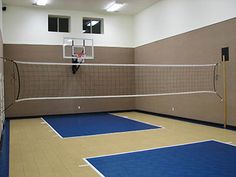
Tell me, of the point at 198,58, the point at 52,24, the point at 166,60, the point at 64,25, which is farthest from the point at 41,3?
the point at 198,58

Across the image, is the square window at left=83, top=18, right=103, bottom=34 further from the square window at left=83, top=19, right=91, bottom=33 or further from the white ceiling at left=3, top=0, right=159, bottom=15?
the white ceiling at left=3, top=0, right=159, bottom=15

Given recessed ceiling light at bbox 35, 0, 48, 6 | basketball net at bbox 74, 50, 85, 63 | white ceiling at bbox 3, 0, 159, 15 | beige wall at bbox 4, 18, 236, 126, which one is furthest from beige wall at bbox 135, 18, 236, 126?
recessed ceiling light at bbox 35, 0, 48, 6

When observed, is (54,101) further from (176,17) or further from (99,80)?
(176,17)

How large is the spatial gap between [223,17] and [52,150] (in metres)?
5.34

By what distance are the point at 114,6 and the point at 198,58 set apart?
156 inches

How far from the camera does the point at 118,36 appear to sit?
11.4m

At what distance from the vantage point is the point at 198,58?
789 cm

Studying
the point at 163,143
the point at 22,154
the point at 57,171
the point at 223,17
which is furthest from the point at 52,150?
the point at 223,17

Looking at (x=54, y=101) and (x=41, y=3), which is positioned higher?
(x=41, y=3)

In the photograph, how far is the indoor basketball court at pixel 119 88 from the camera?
4.27m

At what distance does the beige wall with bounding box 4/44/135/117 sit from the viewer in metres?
9.84

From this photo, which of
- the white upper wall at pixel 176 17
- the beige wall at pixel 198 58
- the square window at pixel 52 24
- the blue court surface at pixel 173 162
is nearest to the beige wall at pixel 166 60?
the beige wall at pixel 198 58

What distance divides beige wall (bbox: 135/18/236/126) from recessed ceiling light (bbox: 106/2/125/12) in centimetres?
185

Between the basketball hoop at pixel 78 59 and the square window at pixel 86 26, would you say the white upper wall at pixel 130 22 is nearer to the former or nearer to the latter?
the square window at pixel 86 26
